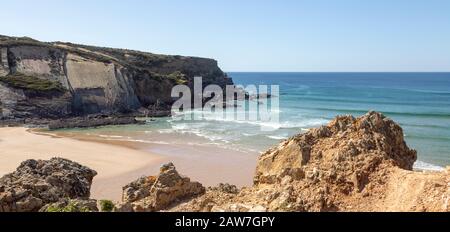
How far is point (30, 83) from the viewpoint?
58.7 m

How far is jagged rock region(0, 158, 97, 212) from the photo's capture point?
10086mm

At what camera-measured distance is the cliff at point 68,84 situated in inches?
2216

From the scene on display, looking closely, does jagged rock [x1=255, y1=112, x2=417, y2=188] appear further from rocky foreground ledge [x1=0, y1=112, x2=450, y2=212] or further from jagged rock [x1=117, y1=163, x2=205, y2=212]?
jagged rock [x1=117, y1=163, x2=205, y2=212]

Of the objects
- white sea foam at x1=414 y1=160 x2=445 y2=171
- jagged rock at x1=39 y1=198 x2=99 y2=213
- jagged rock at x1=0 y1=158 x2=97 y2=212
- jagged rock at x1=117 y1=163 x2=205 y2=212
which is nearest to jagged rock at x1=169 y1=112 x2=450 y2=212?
jagged rock at x1=117 y1=163 x2=205 y2=212

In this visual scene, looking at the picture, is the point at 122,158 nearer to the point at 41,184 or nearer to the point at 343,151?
the point at 41,184

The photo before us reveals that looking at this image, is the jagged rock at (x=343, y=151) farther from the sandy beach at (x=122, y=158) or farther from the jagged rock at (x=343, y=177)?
the sandy beach at (x=122, y=158)

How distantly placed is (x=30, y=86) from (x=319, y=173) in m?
56.3

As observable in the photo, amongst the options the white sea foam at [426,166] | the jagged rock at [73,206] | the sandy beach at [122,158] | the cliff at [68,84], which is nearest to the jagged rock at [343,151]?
the jagged rock at [73,206]

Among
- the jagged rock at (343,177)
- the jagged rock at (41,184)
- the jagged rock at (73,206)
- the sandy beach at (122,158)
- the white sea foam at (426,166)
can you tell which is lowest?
the sandy beach at (122,158)

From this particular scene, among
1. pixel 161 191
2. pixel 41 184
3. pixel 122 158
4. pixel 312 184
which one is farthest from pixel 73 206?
pixel 122 158

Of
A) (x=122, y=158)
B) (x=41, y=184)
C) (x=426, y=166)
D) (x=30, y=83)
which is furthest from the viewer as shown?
(x=30, y=83)

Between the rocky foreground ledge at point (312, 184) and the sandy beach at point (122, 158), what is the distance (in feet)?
35.4

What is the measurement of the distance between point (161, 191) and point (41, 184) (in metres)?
3.18

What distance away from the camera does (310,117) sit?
59.8 metres
